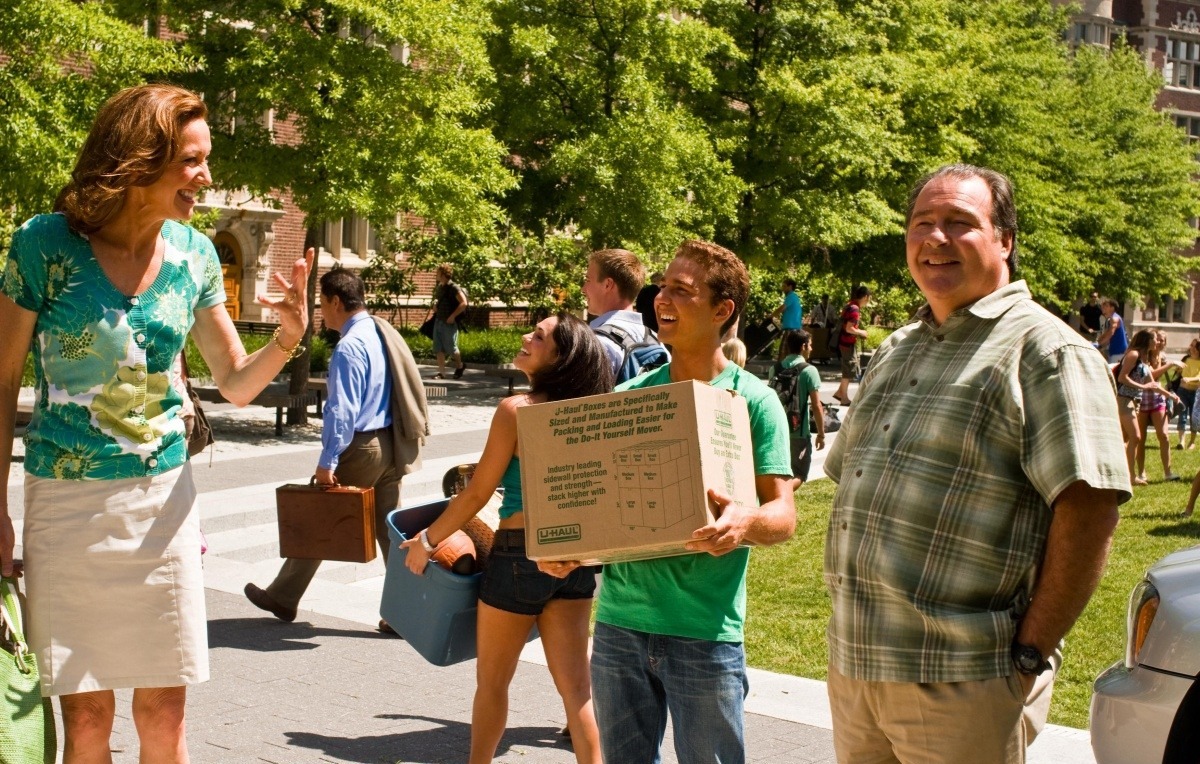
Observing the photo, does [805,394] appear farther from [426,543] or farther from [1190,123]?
[1190,123]

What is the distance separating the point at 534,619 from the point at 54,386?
189 centimetres

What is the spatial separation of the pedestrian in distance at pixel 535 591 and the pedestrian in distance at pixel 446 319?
19.7 meters

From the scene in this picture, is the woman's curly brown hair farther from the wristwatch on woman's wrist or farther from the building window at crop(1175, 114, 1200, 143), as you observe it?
the building window at crop(1175, 114, 1200, 143)

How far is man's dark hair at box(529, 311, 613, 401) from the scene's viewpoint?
4641 millimetres

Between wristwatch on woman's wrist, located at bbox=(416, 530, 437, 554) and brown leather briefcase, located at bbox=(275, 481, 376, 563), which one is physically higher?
wristwatch on woman's wrist, located at bbox=(416, 530, 437, 554)

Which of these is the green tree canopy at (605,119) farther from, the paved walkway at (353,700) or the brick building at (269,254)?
the paved walkway at (353,700)

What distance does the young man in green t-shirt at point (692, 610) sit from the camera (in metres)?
3.69

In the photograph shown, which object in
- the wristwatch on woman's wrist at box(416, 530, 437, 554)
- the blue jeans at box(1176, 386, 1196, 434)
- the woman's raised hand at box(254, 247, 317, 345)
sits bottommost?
the blue jeans at box(1176, 386, 1196, 434)

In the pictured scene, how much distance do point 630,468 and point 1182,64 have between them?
8179 cm

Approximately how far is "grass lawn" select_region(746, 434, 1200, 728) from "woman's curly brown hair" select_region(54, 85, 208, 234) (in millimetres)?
4557

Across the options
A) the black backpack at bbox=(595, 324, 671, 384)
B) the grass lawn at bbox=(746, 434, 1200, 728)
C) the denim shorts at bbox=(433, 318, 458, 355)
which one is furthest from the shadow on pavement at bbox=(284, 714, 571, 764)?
the denim shorts at bbox=(433, 318, 458, 355)

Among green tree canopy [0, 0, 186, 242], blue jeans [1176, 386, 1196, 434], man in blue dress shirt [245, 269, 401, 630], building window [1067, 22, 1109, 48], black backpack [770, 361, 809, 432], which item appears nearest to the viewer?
man in blue dress shirt [245, 269, 401, 630]

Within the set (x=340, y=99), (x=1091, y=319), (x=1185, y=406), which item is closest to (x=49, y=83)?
(x=340, y=99)

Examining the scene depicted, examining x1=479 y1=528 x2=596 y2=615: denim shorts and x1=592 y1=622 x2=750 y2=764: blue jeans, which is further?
x1=479 y1=528 x2=596 y2=615: denim shorts
